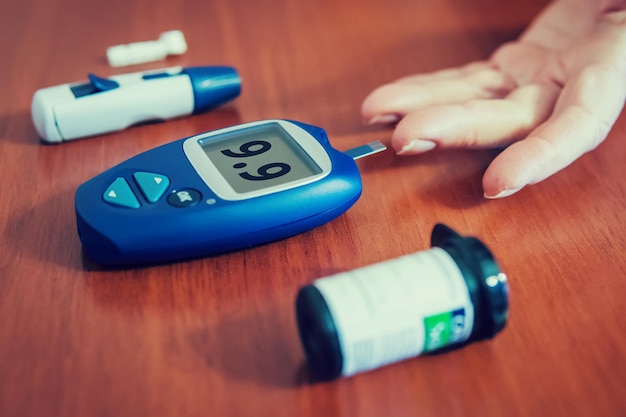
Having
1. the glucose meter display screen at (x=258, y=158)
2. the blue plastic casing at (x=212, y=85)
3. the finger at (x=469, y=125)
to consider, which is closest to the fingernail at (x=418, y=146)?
the finger at (x=469, y=125)

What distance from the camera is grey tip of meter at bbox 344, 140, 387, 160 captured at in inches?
23.4

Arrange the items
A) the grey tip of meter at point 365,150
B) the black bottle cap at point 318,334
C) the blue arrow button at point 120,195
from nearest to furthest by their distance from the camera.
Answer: the black bottle cap at point 318,334 < the blue arrow button at point 120,195 < the grey tip of meter at point 365,150

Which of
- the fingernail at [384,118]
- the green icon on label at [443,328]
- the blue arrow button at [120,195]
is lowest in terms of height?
the fingernail at [384,118]

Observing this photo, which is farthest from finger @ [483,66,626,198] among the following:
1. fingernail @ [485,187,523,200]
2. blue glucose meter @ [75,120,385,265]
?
blue glucose meter @ [75,120,385,265]

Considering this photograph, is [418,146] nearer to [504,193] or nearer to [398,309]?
[504,193]

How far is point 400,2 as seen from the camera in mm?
929

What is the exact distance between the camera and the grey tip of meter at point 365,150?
59 cm

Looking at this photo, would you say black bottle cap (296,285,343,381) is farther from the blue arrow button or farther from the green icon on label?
the blue arrow button

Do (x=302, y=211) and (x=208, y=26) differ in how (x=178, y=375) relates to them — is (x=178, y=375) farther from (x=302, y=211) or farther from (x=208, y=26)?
(x=208, y=26)

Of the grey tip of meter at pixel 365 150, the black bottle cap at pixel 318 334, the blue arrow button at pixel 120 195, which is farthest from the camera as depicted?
the grey tip of meter at pixel 365 150

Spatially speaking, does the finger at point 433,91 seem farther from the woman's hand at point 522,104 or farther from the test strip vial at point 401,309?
the test strip vial at point 401,309

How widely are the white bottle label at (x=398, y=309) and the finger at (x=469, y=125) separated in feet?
0.63

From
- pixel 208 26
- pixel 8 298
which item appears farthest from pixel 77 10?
pixel 8 298

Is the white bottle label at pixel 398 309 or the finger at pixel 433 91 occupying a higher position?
the white bottle label at pixel 398 309
